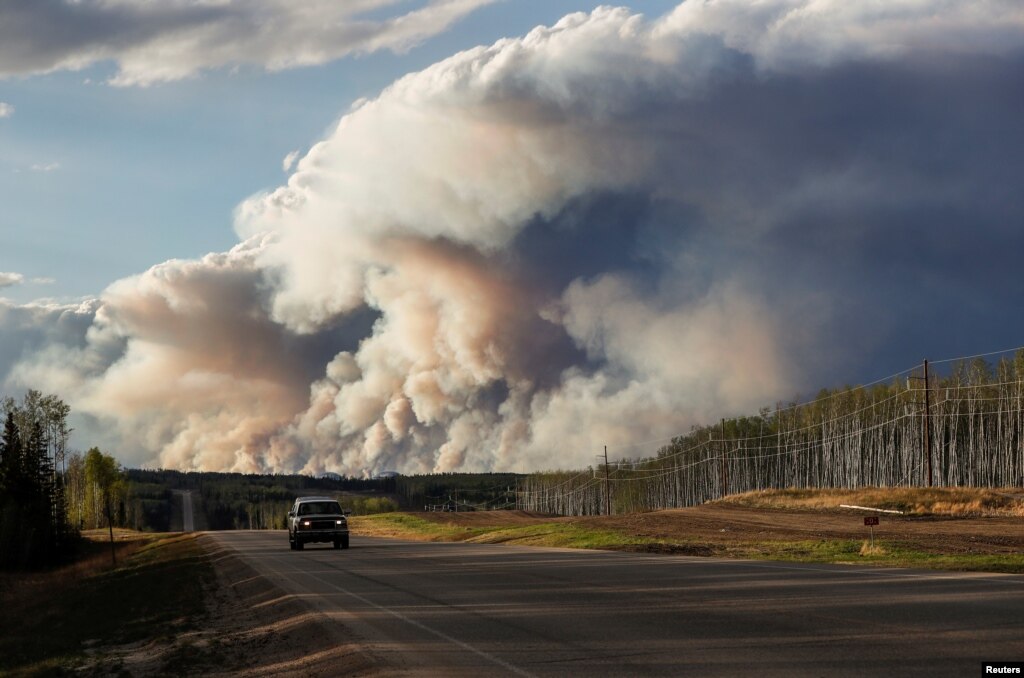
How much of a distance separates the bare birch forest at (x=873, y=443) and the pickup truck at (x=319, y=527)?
4837cm

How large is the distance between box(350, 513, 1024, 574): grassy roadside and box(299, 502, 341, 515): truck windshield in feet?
31.6

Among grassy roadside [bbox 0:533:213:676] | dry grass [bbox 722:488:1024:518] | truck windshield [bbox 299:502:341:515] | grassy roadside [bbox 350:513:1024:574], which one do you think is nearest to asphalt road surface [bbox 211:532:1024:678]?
grassy roadside [bbox 0:533:213:676]

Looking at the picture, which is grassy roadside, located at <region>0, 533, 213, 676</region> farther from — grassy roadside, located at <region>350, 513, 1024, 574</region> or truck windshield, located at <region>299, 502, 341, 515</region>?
grassy roadside, located at <region>350, 513, 1024, 574</region>

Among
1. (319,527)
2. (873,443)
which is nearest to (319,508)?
(319,527)

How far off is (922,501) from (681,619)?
48946 millimetres

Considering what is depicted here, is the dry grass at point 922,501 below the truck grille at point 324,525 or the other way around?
below

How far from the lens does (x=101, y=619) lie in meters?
28.8

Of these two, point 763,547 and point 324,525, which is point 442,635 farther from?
point 324,525

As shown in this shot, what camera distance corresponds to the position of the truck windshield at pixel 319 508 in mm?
53906

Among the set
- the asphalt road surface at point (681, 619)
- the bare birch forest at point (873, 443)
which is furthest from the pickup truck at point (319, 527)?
the bare birch forest at point (873, 443)

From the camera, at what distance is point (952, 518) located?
56.5 metres

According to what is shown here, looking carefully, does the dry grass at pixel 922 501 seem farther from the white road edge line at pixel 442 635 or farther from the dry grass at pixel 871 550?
the white road edge line at pixel 442 635

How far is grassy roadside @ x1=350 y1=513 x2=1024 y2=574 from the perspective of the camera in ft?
103

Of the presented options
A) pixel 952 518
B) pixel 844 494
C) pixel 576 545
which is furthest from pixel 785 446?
pixel 576 545
